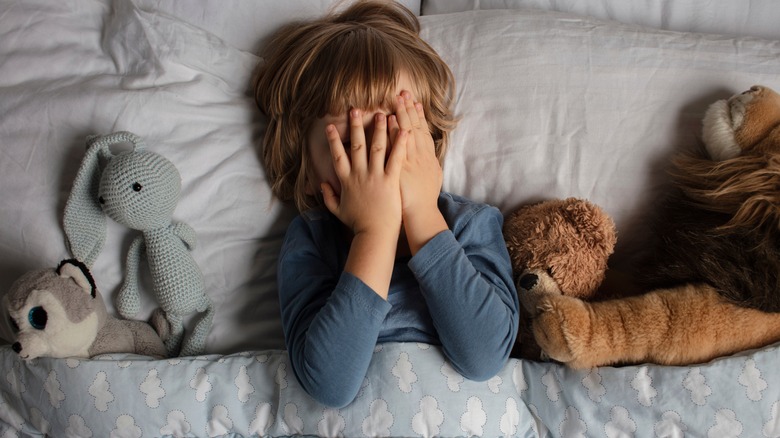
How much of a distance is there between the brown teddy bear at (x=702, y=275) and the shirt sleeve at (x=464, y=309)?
65 mm

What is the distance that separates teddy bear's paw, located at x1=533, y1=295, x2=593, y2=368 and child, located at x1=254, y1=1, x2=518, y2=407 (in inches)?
1.8

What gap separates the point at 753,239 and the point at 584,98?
34cm

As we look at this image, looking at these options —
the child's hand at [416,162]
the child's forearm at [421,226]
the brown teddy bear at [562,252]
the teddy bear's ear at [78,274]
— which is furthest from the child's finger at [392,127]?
the teddy bear's ear at [78,274]

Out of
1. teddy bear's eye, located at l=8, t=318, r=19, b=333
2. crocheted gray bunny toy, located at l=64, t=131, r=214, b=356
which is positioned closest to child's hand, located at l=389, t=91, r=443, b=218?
crocheted gray bunny toy, located at l=64, t=131, r=214, b=356

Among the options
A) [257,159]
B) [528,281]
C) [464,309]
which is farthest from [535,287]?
[257,159]

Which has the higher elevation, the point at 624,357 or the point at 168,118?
the point at 168,118

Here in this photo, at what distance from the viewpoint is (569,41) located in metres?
1.03

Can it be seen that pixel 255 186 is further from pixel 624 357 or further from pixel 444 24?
pixel 624 357

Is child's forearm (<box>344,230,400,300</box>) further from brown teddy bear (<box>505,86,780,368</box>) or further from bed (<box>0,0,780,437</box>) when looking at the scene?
brown teddy bear (<box>505,86,780,368</box>)

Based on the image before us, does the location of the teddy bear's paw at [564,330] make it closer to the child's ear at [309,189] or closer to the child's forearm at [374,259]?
the child's forearm at [374,259]

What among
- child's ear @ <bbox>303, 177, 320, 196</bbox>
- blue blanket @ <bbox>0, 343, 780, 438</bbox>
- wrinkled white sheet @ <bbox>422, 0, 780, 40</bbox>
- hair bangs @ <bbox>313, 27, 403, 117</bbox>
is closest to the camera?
blue blanket @ <bbox>0, 343, 780, 438</bbox>

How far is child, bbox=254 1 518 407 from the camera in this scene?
82cm

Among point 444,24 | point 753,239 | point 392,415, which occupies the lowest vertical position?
point 392,415

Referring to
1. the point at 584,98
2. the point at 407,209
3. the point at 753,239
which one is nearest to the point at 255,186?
the point at 407,209
